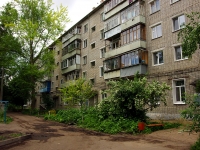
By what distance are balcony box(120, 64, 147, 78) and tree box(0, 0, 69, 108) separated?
13489mm

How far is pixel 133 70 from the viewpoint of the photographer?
19812mm

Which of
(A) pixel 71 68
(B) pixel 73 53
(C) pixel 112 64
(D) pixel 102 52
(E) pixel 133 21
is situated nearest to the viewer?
(E) pixel 133 21

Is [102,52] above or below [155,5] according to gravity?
below

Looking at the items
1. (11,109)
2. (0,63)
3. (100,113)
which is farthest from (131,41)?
(11,109)

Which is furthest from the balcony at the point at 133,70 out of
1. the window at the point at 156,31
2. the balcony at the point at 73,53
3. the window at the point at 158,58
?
the balcony at the point at 73,53

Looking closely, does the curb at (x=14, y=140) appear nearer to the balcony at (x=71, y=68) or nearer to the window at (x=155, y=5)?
the window at (x=155, y=5)

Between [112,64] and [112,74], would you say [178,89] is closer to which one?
[112,74]

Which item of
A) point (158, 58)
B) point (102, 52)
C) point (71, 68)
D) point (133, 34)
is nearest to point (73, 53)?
point (71, 68)

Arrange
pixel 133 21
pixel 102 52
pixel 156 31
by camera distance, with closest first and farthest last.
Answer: pixel 156 31 < pixel 133 21 < pixel 102 52

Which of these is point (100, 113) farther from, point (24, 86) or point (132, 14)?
point (24, 86)

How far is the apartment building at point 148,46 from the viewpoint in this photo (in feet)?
55.8

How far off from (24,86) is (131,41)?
18176mm

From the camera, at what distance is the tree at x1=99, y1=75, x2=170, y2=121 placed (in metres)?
12.5

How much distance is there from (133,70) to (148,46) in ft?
9.56
